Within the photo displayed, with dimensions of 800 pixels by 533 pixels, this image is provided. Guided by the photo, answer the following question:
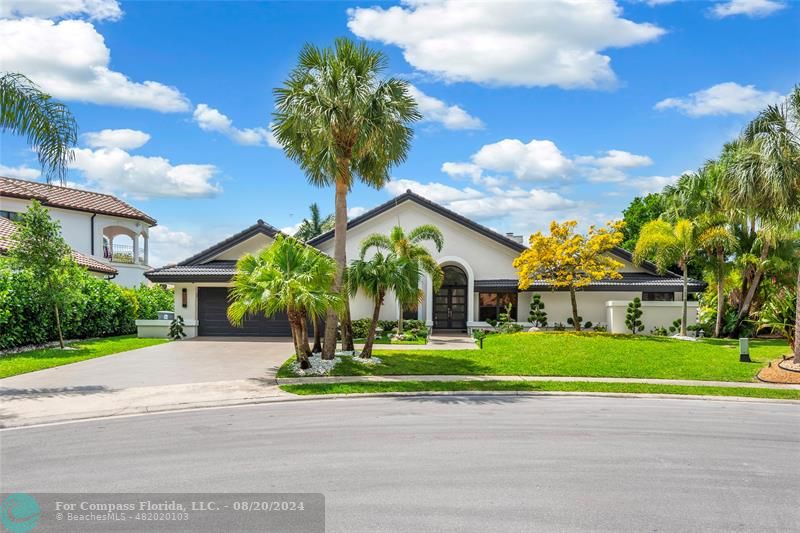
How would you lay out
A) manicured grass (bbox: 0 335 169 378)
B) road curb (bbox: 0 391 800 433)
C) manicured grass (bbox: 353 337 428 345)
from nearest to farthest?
road curb (bbox: 0 391 800 433) < manicured grass (bbox: 0 335 169 378) < manicured grass (bbox: 353 337 428 345)

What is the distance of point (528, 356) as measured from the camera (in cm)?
1888

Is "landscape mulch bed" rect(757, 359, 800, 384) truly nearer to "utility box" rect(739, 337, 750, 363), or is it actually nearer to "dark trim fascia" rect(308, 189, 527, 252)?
"utility box" rect(739, 337, 750, 363)

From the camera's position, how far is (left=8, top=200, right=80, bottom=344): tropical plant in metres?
19.6

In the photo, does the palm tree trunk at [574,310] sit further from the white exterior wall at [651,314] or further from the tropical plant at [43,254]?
the tropical plant at [43,254]

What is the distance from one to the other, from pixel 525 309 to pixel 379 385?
15.4 meters

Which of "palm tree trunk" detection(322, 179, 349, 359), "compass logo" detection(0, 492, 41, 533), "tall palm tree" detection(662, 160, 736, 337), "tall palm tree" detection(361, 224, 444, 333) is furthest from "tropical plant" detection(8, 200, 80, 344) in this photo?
"tall palm tree" detection(662, 160, 736, 337)

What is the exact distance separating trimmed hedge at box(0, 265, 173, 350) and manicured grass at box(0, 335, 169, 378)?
782 mm

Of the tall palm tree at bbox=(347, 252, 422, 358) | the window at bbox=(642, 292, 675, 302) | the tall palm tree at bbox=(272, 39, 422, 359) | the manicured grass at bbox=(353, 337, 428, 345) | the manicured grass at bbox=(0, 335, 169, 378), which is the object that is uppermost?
the tall palm tree at bbox=(272, 39, 422, 359)

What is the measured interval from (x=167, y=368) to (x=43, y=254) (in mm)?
7069

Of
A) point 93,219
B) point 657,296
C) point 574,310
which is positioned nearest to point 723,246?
point 657,296

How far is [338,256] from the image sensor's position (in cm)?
1702

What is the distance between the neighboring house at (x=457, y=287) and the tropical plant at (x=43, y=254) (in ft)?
19.1

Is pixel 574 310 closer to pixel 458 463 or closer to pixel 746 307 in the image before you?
pixel 746 307

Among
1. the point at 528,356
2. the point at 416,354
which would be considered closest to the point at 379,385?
the point at 416,354
